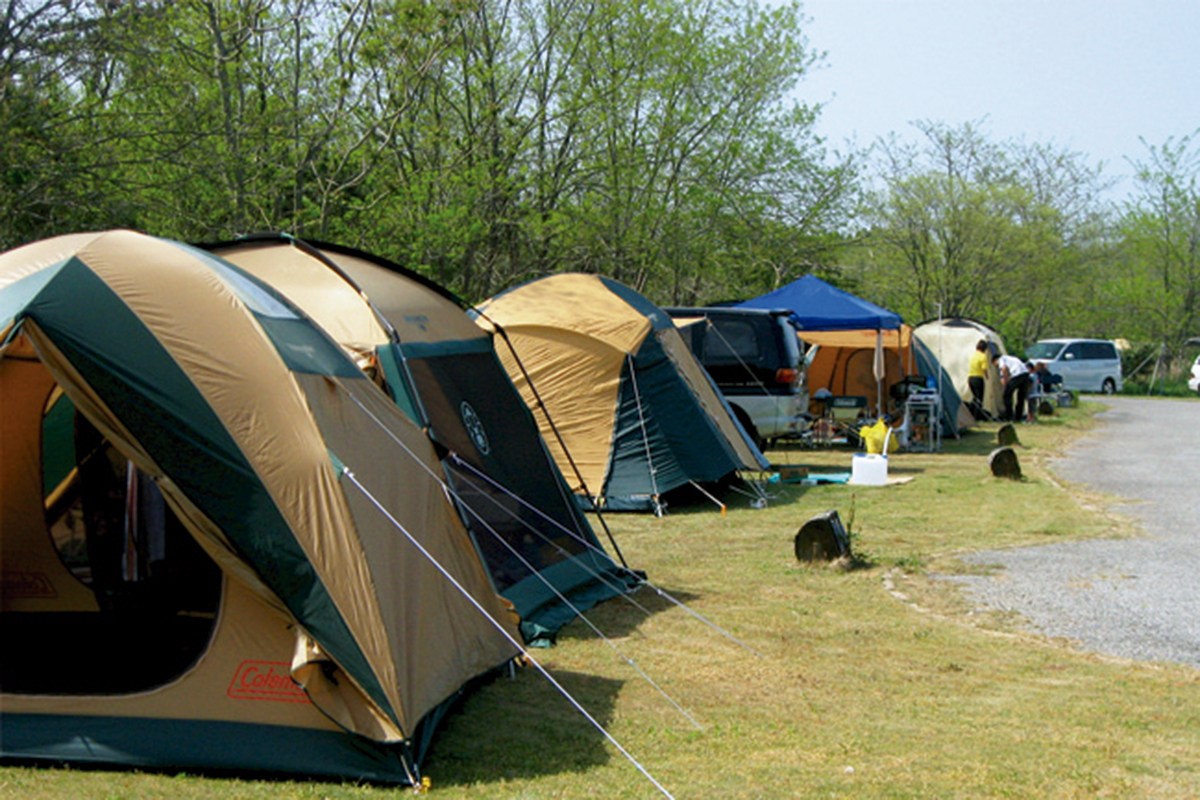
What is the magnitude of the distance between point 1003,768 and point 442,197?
14868 millimetres

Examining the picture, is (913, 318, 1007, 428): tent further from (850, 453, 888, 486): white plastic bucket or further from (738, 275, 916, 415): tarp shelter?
(850, 453, 888, 486): white plastic bucket

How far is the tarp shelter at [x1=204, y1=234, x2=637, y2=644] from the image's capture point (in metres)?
6.59

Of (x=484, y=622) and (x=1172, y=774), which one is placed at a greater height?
(x=484, y=622)

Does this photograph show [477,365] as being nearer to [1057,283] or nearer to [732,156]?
[732,156]

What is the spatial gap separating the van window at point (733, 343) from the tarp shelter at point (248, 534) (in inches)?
358

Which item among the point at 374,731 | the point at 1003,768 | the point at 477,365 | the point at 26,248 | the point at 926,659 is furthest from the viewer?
the point at 477,365

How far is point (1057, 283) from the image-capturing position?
3878 cm

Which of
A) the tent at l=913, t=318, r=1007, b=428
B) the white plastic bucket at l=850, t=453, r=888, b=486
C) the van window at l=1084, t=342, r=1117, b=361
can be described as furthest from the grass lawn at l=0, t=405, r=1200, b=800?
the van window at l=1084, t=342, r=1117, b=361

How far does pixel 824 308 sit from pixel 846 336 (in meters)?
2.14

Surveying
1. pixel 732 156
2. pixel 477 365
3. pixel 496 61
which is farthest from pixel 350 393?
pixel 732 156

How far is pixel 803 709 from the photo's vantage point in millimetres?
A: 5316

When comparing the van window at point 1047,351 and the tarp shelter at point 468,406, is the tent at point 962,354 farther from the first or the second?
the tarp shelter at point 468,406

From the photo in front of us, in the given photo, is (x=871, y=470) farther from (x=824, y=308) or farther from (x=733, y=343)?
(x=824, y=308)

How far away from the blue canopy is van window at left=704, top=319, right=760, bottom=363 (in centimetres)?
217
